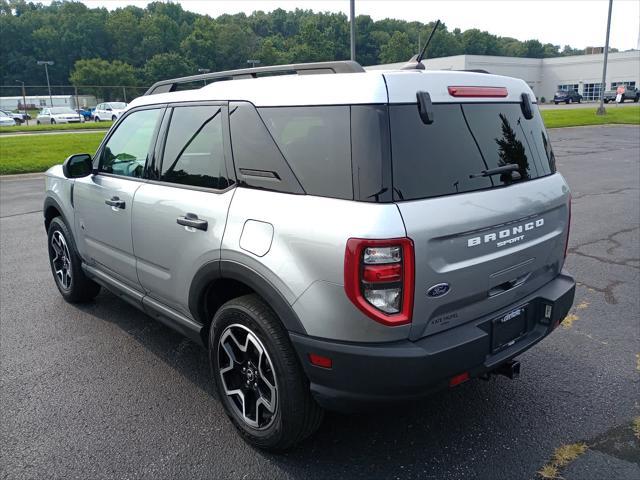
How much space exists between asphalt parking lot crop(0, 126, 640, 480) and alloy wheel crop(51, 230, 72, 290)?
25 centimetres

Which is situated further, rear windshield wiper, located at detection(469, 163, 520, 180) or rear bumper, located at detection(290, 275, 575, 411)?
rear windshield wiper, located at detection(469, 163, 520, 180)

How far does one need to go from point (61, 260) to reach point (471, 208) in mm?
4145

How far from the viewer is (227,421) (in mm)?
3152

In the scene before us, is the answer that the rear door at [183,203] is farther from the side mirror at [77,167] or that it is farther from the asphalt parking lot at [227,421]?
the side mirror at [77,167]

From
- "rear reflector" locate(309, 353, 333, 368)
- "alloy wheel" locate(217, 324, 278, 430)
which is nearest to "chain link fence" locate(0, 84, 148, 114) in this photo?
"alloy wheel" locate(217, 324, 278, 430)

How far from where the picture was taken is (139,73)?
8775 centimetres

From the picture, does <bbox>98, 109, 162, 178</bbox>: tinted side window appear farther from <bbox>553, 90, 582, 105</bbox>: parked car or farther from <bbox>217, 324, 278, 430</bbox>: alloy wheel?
<bbox>553, 90, 582, 105</bbox>: parked car

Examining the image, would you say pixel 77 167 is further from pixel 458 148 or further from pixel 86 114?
pixel 86 114

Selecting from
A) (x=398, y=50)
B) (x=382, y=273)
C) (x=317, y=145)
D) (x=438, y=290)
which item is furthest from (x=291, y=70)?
(x=398, y=50)

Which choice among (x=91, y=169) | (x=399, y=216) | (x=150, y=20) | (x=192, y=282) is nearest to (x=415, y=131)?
(x=399, y=216)

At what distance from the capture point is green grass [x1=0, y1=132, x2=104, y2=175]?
14.6 m

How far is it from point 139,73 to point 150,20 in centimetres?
3119

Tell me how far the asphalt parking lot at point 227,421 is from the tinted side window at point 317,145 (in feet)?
4.73

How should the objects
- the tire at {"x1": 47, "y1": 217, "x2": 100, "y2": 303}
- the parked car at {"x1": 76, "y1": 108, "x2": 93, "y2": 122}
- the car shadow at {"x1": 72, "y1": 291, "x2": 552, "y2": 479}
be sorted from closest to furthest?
the car shadow at {"x1": 72, "y1": 291, "x2": 552, "y2": 479} → the tire at {"x1": 47, "y1": 217, "x2": 100, "y2": 303} → the parked car at {"x1": 76, "y1": 108, "x2": 93, "y2": 122}
